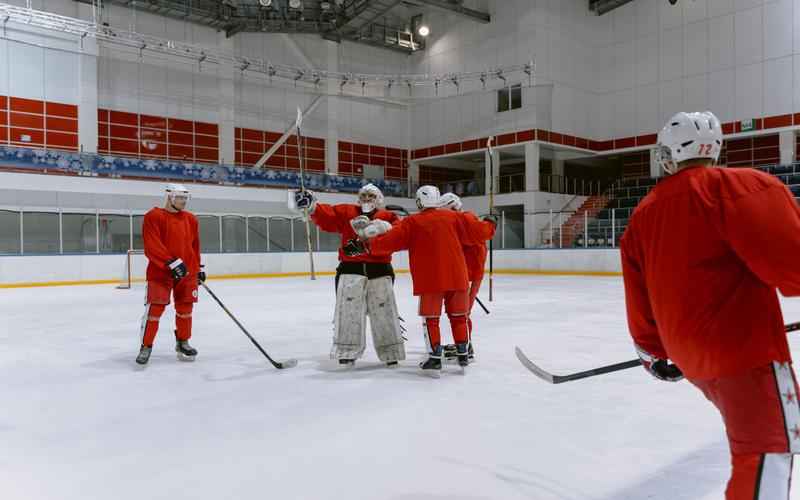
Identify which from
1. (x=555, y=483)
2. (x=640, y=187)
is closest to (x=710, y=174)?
(x=555, y=483)

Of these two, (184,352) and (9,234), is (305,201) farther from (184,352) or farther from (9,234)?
(9,234)

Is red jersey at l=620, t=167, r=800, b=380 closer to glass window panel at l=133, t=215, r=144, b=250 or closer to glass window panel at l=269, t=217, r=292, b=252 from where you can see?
glass window panel at l=133, t=215, r=144, b=250

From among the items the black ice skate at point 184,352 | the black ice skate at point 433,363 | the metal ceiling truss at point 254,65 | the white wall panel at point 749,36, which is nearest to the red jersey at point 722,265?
the black ice skate at point 433,363

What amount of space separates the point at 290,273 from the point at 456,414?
1702 cm

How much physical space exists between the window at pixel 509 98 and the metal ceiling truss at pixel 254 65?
387mm

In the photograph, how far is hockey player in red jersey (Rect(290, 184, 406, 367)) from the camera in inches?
203

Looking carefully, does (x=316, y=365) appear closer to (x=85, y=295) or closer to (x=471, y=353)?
(x=471, y=353)

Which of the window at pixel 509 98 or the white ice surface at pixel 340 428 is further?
the window at pixel 509 98

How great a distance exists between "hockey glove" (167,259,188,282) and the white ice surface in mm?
781

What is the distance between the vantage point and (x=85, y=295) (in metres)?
13.2

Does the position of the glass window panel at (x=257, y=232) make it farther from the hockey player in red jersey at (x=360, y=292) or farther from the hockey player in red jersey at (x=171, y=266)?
the hockey player in red jersey at (x=360, y=292)

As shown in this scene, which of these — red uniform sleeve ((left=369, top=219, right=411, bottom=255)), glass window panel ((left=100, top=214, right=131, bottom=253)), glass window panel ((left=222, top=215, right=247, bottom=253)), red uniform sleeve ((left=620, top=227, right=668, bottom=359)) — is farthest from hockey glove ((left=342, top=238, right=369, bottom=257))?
glass window panel ((left=222, top=215, right=247, bottom=253))

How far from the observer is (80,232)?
18031 mm

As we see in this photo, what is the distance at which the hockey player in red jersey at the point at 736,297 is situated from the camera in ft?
5.09
